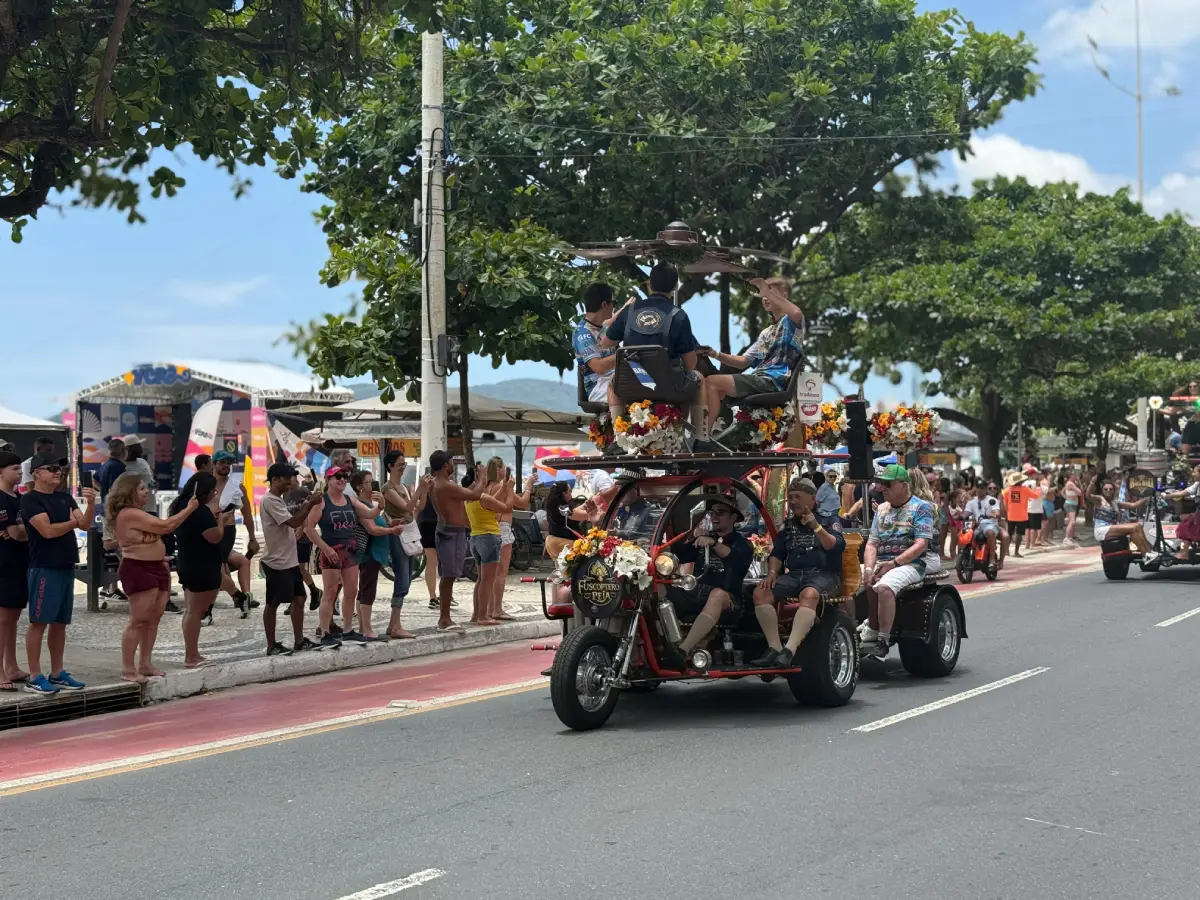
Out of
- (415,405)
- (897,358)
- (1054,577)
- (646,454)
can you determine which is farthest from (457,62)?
(897,358)

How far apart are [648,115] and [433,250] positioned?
729cm

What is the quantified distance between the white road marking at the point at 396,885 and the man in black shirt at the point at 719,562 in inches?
159

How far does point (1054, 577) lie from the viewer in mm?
22922

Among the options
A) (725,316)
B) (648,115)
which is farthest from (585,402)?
(725,316)

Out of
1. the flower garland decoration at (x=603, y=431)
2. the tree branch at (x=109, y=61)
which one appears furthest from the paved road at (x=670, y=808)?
the tree branch at (x=109, y=61)

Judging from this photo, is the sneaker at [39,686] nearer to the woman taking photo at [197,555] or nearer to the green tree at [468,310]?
the woman taking photo at [197,555]

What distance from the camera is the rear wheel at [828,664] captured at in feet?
32.3

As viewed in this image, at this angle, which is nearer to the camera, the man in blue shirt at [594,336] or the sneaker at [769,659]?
the sneaker at [769,659]

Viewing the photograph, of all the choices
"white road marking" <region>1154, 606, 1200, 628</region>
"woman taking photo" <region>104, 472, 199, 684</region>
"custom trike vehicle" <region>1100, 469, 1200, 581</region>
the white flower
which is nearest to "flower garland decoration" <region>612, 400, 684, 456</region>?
the white flower

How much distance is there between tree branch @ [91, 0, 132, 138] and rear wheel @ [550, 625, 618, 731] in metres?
6.17

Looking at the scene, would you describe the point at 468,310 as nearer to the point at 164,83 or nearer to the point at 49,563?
the point at 164,83

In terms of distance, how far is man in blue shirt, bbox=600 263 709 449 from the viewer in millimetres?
9898

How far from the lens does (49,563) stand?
10438 mm

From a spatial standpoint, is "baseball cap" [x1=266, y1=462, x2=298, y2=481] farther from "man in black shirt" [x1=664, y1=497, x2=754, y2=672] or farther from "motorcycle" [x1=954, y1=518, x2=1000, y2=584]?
"motorcycle" [x1=954, y1=518, x2=1000, y2=584]
